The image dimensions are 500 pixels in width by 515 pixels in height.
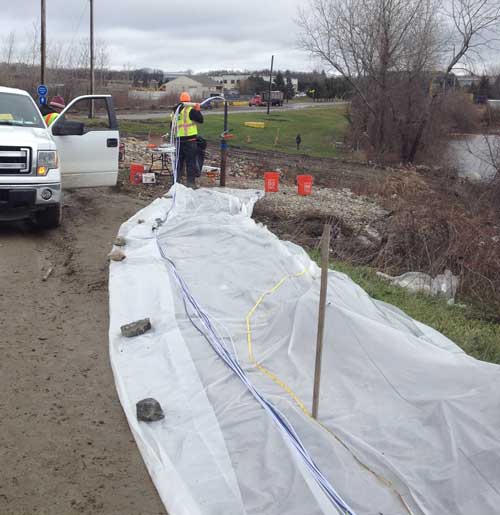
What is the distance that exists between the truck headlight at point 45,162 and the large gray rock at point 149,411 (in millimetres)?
5134

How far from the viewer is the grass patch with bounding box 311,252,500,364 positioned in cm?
573

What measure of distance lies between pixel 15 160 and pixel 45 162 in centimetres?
38

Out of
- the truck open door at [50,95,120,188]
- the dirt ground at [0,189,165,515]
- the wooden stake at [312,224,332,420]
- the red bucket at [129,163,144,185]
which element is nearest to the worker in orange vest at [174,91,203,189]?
the red bucket at [129,163,144,185]

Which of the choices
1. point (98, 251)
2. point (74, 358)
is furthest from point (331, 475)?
point (98, 251)

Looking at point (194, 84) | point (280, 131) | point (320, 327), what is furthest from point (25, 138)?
point (194, 84)

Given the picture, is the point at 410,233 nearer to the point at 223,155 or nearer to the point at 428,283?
the point at 428,283

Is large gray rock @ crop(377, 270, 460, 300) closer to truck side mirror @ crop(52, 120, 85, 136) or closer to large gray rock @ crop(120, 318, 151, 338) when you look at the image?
large gray rock @ crop(120, 318, 151, 338)

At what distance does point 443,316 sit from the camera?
260 inches

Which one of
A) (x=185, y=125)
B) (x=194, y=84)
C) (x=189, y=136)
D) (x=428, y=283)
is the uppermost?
(x=194, y=84)

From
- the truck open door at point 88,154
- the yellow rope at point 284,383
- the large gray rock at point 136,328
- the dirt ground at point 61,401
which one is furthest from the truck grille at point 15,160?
the yellow rope at point 284,383

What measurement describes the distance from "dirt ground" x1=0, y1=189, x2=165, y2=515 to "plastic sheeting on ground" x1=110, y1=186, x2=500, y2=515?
0.50 feet

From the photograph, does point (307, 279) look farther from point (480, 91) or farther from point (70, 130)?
point (480, 91)

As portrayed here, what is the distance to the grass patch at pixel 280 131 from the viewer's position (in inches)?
1202

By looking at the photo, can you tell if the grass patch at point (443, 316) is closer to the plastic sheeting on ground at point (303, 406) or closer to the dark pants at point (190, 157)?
the plastic sheeting on ground at point (303, 406)
